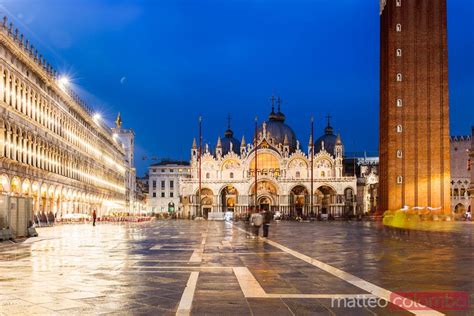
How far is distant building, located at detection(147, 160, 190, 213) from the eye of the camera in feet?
419

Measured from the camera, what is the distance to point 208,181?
3888 inches

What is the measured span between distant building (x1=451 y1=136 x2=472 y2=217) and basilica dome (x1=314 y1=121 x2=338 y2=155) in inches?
861

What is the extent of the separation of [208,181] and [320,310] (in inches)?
3600

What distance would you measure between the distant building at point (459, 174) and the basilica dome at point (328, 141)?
2188 cm

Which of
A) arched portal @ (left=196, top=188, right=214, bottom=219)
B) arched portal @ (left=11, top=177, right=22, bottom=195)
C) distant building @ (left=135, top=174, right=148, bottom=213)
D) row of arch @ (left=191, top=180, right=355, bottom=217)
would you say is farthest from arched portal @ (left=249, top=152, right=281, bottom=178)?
arched portal @ (left=11, top=177, right=22, bottom=195)

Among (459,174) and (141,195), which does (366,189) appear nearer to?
(459,174)

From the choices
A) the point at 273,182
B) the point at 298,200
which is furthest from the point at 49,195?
the point at 298,200

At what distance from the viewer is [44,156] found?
5031cm

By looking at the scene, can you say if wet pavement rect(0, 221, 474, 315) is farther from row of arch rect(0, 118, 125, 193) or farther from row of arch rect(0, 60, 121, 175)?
row of arch rect(0, 60, 121, 175)

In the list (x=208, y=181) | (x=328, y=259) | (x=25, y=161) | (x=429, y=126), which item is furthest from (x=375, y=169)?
(x=328, y=259)

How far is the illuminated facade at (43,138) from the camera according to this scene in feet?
130

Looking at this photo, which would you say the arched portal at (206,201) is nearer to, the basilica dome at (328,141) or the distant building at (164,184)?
the basilica dome at (328,141)

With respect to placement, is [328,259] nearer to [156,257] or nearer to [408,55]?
[156,257]

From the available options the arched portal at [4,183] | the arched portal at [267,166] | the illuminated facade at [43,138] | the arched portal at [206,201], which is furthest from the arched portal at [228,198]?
the arched portal at [4,183]
